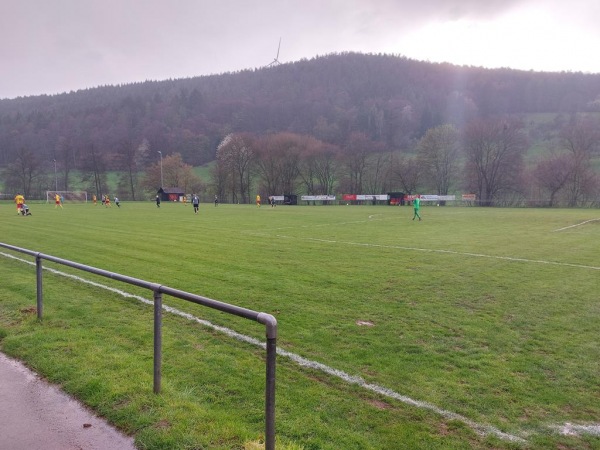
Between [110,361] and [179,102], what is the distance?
135 meters

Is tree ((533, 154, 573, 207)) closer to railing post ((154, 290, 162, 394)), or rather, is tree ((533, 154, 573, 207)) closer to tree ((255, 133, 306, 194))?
tree ((255, 133, 306, 194))

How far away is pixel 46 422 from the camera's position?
371 centimetres

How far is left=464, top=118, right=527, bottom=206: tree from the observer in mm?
71500

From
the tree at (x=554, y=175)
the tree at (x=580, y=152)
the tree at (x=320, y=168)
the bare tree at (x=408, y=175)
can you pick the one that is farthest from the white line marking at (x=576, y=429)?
the tree at (x=320, y=168)

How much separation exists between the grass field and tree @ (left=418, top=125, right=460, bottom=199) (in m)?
69.8

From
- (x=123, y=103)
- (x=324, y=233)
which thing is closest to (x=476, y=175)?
(x=324, y=233)

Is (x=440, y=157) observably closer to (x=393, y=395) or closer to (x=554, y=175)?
(x=554, y=175)

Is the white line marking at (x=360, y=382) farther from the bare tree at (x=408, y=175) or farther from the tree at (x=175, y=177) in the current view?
the tree at (x=175, y=177)

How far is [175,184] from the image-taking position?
99.2m

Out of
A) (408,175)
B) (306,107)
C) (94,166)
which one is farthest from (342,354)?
(94,166)

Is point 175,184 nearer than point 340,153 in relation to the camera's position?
No

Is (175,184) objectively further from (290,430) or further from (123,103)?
(290,430)

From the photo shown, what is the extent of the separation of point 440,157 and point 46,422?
8038 centimetres

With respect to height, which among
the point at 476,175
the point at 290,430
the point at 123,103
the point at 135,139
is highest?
the point at 123,103
